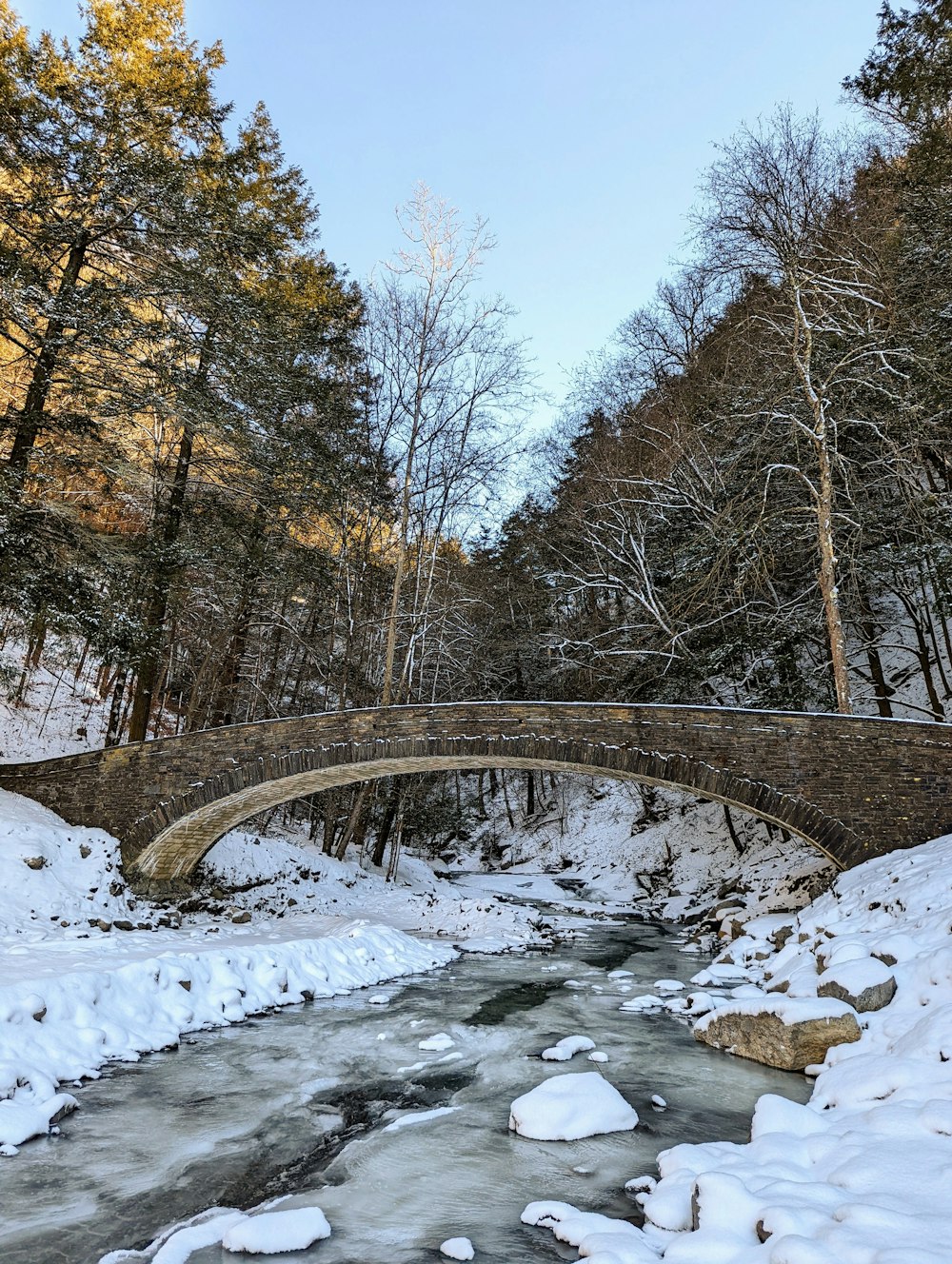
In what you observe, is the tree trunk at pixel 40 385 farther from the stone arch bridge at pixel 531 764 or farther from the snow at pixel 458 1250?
the snow at pixel 458 1250

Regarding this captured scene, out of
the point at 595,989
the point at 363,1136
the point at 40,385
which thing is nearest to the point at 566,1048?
the point at 363,1136

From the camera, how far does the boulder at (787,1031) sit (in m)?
5.32

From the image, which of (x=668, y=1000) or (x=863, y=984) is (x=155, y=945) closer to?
(x=668, y=1000)

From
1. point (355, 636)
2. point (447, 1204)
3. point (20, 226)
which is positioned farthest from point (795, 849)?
point (20, 226)

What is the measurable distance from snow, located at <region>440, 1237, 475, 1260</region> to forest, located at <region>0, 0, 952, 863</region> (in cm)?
895

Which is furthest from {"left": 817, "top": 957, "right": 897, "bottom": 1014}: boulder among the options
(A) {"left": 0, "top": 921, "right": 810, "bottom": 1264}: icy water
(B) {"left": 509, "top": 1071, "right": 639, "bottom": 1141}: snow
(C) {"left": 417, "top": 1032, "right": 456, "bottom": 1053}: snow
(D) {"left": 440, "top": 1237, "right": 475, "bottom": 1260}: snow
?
(D) {"left": 440, "top": 1237, "right": 475, "bottom": 1260}: snow

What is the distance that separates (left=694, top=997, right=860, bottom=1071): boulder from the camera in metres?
5.32

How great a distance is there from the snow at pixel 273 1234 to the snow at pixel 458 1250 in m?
0.55

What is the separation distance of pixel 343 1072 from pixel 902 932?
495 centimetres

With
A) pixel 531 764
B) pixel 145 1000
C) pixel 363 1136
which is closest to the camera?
pixel 363 1136

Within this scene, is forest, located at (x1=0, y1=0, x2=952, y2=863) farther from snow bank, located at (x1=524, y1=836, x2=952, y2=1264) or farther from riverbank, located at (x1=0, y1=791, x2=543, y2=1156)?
snow bank, located at (x1=524, y1=836, x2=952, y2=1264)

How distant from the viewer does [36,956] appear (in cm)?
690

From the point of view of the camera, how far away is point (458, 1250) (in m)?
3.10

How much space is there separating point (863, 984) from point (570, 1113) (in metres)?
2.65
